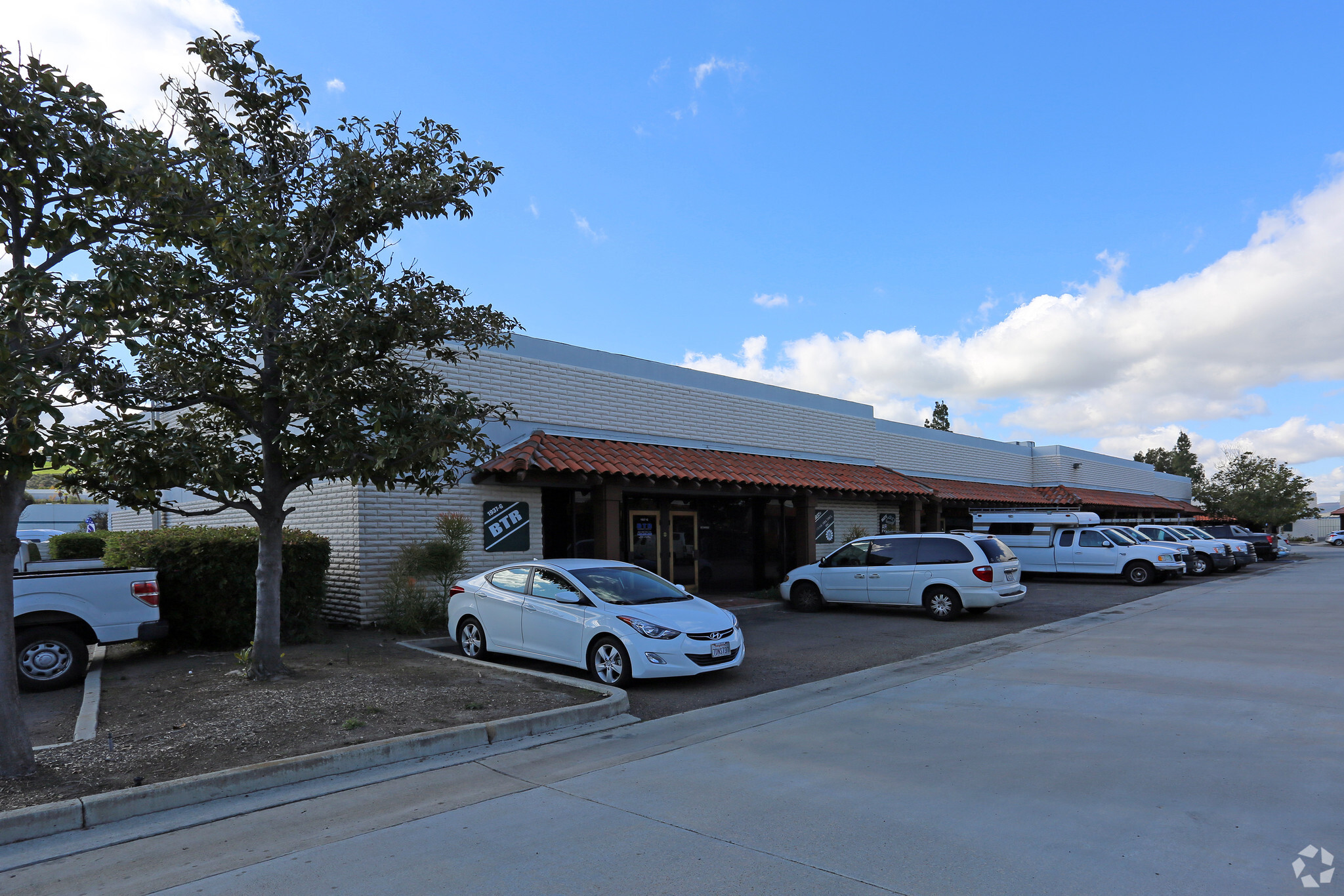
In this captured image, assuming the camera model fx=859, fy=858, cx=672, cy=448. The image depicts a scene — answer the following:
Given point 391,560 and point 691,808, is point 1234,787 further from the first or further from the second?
point 391,560

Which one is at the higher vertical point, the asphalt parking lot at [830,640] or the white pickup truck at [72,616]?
the white pickup truck at [72,616]

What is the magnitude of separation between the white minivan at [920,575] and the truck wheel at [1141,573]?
9299 millimetres

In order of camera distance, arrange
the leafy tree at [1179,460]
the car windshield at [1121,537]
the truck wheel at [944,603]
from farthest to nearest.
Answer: the leafy tree at [1179,460] → the car windshield at [1121,537] → the truck wheel at [944,603]

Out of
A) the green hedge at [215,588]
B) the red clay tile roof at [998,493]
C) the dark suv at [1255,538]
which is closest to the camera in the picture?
the green hedge at [215,588]

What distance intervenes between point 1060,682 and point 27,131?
35.1 feet

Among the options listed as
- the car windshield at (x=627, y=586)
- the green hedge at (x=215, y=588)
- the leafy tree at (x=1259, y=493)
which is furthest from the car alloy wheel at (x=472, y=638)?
the leafy tree at (x=1259, y=493)

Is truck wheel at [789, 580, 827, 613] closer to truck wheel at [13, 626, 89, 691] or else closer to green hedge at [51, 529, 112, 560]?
truck wheel at [13, 626, 89, 691]

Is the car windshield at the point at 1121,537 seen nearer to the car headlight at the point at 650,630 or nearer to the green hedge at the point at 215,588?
the car headlight at the point at 650,630

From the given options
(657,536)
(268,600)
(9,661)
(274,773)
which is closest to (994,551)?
(657,536)

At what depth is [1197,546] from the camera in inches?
1081

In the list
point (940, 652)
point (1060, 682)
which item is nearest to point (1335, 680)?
point (1060, 682)

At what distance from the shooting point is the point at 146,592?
32.9 ft

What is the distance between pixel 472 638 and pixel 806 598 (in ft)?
27.4

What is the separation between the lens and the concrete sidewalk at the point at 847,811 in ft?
14.5
